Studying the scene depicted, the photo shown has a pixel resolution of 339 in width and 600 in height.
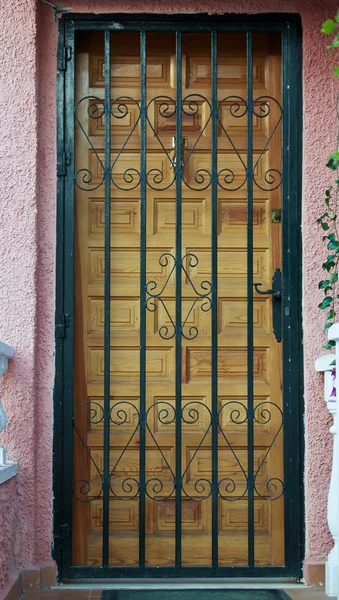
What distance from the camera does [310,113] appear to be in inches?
140

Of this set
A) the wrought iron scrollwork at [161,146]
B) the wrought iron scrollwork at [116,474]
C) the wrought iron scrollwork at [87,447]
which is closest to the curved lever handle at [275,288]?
the wrought iron scrollwork at [161,146]

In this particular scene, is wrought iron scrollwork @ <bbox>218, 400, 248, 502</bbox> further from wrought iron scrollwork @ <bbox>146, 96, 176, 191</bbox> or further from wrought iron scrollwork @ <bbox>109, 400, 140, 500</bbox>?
wrought iron scrollwork @ <bbox>146, 96, 176, 191</bbox>

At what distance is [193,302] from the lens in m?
3.63

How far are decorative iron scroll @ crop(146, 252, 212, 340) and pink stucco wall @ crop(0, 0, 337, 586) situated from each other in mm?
Result: 430

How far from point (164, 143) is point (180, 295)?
693mm

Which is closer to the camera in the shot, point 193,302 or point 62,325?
point 62,325

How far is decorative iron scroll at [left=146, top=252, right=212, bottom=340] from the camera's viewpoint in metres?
3.62

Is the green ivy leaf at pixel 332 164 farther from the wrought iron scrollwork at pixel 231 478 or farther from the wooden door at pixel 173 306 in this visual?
the wrought iron scrollwork at pixel 231 478

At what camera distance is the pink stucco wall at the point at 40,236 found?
11.1 feet

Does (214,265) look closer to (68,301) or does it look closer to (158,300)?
(158,300)

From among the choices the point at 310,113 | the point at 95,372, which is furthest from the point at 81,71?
the point at 95,372

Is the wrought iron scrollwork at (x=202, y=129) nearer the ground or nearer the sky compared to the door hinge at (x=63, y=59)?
nearer the ground

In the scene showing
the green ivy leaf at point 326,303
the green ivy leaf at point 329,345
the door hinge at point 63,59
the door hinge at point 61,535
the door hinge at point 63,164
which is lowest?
the door hinge at point 61,535

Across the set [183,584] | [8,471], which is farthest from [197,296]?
[183,584]
